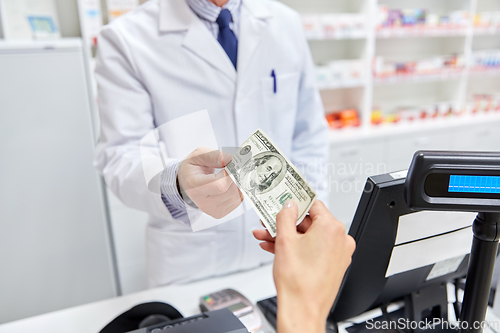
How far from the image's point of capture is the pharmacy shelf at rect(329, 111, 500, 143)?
2.74 metres

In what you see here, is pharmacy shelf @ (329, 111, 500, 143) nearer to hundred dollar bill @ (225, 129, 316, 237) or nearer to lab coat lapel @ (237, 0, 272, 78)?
lab coat lapel @ (237, 0, 272, 78)

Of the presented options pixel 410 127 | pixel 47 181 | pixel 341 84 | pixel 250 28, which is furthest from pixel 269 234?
pixel 410 127

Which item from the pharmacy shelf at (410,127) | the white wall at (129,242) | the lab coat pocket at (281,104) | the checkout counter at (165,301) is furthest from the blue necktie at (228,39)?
the pharmacy shelf at (410,127)

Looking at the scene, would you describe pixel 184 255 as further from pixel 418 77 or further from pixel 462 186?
pixel 418 77

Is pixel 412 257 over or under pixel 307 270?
under

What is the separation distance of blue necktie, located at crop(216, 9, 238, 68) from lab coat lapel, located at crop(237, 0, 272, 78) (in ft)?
0.07

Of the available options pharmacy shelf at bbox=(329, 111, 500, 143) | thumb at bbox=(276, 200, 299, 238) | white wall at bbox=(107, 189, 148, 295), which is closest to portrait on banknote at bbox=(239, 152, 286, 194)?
thumb at bbox=(276, 200, 299, 238)

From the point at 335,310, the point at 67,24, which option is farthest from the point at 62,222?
the point at 335,310

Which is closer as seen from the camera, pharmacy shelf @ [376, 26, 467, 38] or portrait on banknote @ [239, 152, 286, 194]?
portrait on banknote @ [239, 152, 286, 194]

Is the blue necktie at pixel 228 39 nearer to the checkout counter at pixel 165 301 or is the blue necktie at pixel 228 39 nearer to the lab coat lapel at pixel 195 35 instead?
the lab coat lapel at pixel 195 35

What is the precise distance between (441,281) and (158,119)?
34.1 inches

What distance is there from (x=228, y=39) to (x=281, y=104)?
27cm

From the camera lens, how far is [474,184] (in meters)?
0.46

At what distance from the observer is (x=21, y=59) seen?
167cm
